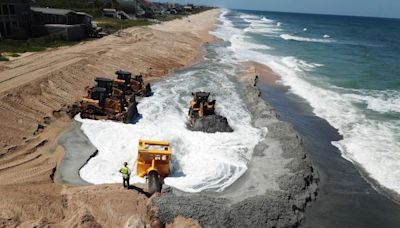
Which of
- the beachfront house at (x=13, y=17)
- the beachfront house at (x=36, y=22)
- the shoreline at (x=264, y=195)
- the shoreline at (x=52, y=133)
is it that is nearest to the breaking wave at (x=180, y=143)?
the shoreline at (x=264, y=195)

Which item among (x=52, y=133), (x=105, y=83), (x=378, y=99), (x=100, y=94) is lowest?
(x=378, y=99)

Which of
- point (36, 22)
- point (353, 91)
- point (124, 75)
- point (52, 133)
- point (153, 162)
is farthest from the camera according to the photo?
point (36, 22)

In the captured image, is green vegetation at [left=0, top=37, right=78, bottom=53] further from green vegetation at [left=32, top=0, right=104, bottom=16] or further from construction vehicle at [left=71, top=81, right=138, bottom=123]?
green vegetation at [left=32, top=0, right=104, bottom=16]

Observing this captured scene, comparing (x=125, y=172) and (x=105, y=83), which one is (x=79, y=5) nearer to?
(x=105, y=83)

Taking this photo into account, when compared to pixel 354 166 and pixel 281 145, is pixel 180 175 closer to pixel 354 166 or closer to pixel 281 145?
pixel 281 145

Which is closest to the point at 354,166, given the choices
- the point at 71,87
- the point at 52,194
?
the point at 52,194

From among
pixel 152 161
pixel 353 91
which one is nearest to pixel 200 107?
pixel 152 161

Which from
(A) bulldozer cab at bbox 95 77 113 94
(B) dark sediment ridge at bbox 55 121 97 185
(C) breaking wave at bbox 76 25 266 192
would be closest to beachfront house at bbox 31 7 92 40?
(C) breaking wave at bbox 76 25 266 192
